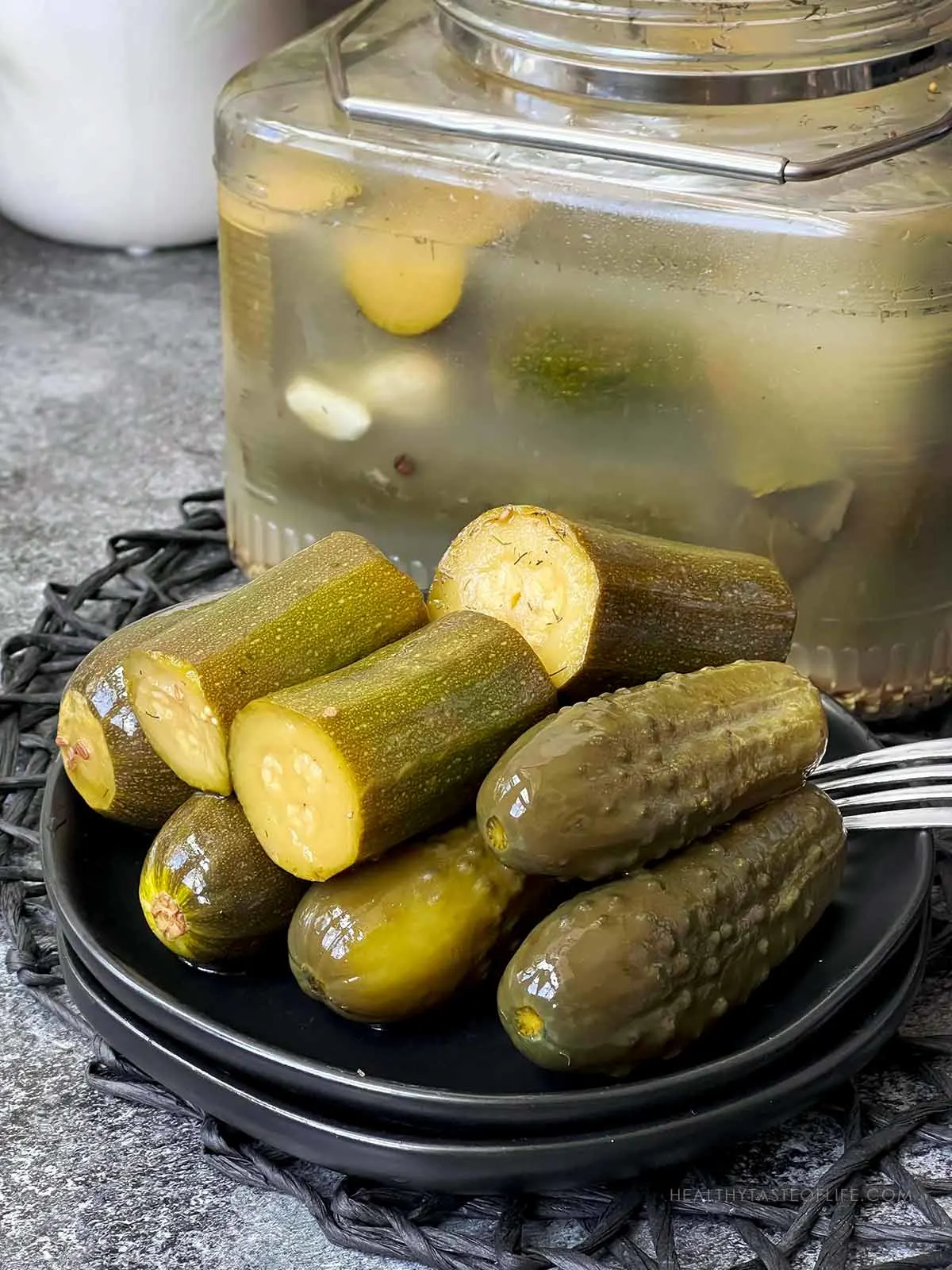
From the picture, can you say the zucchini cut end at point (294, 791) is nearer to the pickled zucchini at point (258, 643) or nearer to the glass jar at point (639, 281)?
the pickled zucchini at point (258, 643)

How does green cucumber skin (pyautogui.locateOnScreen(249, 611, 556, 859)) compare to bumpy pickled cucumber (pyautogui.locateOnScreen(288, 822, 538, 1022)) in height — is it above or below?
above

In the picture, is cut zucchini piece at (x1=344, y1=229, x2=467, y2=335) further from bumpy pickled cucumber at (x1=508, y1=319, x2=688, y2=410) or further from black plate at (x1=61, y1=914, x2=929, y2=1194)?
black plate at (x1=61, y1=914, x2=929, y2=1194)

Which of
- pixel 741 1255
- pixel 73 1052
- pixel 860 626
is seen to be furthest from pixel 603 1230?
pixel 860 626

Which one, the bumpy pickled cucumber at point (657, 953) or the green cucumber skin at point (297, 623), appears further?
the green cucumber skin at point (297, 623)

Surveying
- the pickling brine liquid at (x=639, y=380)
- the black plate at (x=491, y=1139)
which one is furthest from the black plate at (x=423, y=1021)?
the pickling brine liquid at (x=639, y=380)

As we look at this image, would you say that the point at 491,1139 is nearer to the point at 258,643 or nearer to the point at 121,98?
the point at 258,643

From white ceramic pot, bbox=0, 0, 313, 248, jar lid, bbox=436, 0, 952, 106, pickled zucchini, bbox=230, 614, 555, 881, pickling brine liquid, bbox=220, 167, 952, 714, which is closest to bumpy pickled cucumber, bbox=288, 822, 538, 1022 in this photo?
pickled zucchini, bbox=230, 614, 555, 881

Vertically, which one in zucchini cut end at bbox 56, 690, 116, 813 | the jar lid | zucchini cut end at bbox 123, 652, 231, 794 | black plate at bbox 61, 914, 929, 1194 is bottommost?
black plate at bbox 61, 914, 929, 1194
